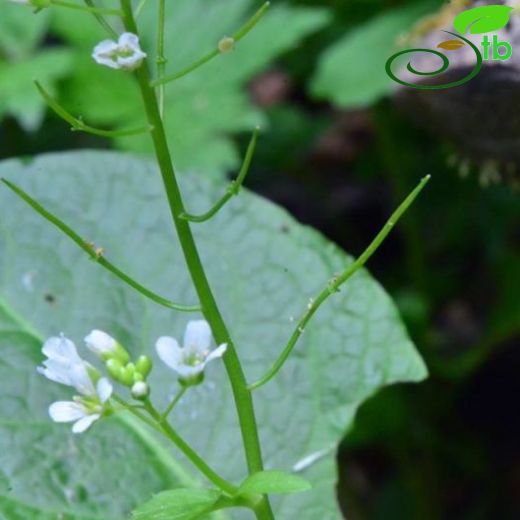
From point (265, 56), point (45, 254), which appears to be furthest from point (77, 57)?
point (45, 254)

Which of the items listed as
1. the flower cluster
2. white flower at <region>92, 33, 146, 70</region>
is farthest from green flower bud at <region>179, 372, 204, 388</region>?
white flower at <region>92, 33, 146, 70</region>

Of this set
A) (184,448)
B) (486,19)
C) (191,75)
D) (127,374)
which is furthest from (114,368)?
(191,75)

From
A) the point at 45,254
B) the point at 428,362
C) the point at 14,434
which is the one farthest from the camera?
the point at 428,362

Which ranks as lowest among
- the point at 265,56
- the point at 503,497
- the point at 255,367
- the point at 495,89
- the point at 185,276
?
the point at 503,497

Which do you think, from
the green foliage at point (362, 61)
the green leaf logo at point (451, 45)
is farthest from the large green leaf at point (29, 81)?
the green leaf logo at point (451, 45)

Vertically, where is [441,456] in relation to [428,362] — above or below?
below

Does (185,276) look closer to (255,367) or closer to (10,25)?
(255,367)

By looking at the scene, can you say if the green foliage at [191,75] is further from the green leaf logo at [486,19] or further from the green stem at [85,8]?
the green stem at [85,8]
